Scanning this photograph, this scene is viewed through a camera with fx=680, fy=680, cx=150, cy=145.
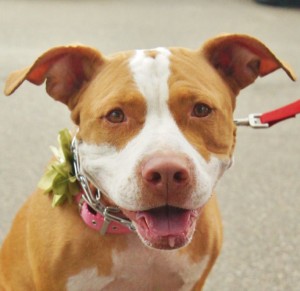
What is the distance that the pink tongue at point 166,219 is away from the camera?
1.96 m

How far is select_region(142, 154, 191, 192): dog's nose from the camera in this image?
5.88 feet

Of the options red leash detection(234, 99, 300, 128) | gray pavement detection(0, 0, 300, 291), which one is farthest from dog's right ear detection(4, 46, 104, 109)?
gray pavement detection(0, 0, 300, 291)

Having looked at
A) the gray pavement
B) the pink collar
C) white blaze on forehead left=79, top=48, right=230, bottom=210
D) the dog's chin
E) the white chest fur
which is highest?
white blaze on forehead left=79, top=48, right=230, bottom=210

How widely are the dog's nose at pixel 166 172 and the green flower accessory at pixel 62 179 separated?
49cm

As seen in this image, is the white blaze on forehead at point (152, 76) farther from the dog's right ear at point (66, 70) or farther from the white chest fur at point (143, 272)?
the white chest fur at point (143, 272)

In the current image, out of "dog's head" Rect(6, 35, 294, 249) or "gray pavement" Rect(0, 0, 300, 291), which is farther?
"gray pavement" Rect(0, 0, 300, 291)

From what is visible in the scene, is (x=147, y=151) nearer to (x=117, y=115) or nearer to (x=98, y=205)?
(x=117, y=115)

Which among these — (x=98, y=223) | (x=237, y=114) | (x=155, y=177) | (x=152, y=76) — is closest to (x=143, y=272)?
(x=98, y=223)

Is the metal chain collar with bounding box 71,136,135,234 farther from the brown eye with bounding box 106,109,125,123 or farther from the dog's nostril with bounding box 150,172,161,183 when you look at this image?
the dog's nostril with bounding box 150,172,161,183

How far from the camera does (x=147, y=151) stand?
1858 millimetres

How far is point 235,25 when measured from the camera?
301 inches

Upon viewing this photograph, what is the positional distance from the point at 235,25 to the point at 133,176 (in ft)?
19.7

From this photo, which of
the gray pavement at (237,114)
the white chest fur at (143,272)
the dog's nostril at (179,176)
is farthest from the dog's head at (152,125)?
the gray pavement at (237,114)

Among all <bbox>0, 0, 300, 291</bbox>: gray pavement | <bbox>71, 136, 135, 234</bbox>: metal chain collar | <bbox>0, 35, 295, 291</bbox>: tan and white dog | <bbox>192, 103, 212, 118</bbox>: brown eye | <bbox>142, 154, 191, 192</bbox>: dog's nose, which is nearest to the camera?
<bbox>142, 154, 191, 192</bbox>: dog's nose
